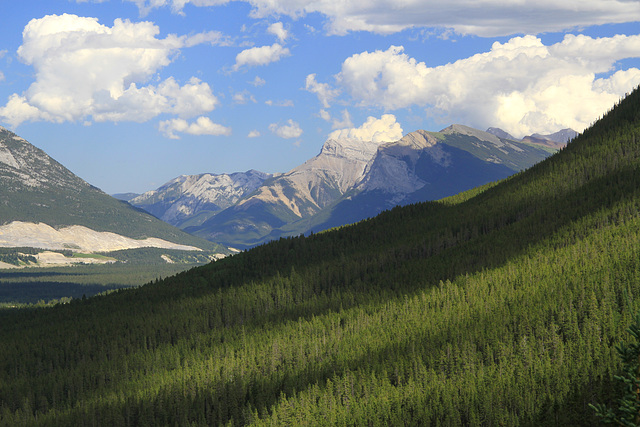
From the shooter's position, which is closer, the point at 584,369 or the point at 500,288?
the point at 584,369

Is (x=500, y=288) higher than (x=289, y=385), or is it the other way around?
(x=500, y=288)

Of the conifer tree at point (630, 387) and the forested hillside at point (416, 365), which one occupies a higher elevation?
the conifer tree at point (630, 387)

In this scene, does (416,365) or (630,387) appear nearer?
(630,387)

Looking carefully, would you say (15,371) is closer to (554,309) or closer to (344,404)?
(344,404)

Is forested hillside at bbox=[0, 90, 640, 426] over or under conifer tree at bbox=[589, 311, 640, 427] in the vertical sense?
under

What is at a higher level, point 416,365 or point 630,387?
point 630,387

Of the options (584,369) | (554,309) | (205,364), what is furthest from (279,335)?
(584,369)

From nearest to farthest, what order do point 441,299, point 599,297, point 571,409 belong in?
point 571,409 < point 599,297 < point 441,299

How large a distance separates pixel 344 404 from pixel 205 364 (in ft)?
223

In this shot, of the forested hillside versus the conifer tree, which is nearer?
the conifer tree

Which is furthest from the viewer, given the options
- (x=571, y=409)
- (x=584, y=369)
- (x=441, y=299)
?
(x=441, y=299)

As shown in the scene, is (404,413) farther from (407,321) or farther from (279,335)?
(279,335)

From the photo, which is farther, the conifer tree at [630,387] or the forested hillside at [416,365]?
the forested hillside at [416,365]

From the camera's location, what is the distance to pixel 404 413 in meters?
104
